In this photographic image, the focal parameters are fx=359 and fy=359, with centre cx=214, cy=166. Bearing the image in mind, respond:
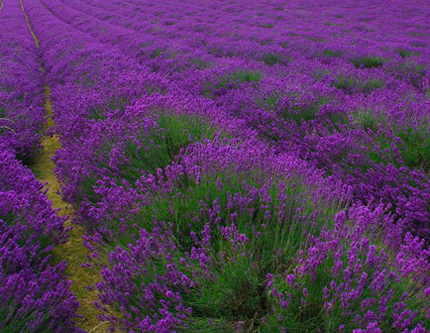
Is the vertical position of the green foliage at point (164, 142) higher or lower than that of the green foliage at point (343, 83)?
higher

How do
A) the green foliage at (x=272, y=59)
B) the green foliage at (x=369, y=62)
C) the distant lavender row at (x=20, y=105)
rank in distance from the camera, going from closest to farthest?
the distant lavender row at (x=20, y=105)
the green foliage at (x=369, y=62)
the green foliage at (x=272, y=59)

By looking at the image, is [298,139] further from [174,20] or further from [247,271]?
[174,20]

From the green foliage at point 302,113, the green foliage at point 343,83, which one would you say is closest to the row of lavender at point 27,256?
the green foliage at point 302,113

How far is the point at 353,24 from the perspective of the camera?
38.3 ft

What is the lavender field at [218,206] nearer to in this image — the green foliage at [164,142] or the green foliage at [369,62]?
the green foliage at [164,142]

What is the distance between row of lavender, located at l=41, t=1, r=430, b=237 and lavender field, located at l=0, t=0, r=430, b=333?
0.03 m

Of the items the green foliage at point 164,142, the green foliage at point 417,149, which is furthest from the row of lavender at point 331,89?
the green foliage at point 164,142

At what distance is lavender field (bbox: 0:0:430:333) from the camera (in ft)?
4.69

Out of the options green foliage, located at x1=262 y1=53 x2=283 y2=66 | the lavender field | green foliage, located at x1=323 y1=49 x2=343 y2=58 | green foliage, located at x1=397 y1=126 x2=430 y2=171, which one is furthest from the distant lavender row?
green foliage, located at x1=323 y1=49 x2=343 y2=58

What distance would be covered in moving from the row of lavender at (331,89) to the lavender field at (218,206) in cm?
3

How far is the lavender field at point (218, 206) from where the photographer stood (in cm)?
143

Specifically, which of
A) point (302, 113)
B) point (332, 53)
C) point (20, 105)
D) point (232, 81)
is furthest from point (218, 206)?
point (332, 53)

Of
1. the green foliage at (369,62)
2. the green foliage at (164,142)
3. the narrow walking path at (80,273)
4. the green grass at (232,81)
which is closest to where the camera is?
the narrow walking path at (80,273)

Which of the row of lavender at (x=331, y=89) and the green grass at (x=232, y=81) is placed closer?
the row of lavender at (x=331, y=89)
